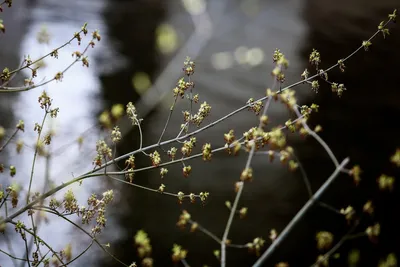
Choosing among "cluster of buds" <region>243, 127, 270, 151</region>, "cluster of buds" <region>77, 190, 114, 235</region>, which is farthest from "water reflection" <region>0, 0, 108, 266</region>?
"cluster of buds" <region>243, 127, 270, 151</region>

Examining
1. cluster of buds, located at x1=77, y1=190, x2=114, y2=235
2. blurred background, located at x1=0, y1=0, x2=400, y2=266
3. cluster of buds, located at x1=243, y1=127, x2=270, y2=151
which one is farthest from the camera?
blurred background, located at x1=0, y1=0, x2=400, y2=266

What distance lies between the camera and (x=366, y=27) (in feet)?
17.6

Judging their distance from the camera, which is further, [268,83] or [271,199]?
[268,83]

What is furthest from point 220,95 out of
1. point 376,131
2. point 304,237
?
point 304,237

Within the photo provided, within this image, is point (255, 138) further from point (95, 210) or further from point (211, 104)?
point (211, 104)

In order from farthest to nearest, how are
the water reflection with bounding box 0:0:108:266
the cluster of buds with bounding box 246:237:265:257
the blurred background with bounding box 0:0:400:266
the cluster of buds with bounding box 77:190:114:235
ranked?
the blurred background with bounding box 0:0:400:266, the water reflection with bounding box 0:0:108:266, the cluster of buds with bounding box 77:190:114:235, the cluster of buds with bounding box 246:237:265:257

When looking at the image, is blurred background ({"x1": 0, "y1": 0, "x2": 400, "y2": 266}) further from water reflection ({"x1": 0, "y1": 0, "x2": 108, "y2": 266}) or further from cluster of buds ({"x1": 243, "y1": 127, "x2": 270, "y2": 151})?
cluster of buds ({"x1": 243, "y1": 127, "x2": 270, "y2": 151})

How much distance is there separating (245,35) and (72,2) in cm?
161

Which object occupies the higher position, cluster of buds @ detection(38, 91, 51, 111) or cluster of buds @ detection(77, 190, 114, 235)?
cluster of buds @ detection(38, 91, 51, 111)

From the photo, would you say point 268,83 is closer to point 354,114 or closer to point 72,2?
point 354,114

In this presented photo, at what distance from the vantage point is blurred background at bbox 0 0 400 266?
2.36m

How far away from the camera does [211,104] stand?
3.81 meters

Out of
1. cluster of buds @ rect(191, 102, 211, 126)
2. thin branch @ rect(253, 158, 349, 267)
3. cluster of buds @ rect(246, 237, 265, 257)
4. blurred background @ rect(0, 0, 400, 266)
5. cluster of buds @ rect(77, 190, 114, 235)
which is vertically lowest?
thin branch @ rect(253, 158, 349, 267)

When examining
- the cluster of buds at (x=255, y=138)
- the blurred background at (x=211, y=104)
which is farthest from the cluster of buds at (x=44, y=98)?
the cluster of buds at (x=255, y=138)
